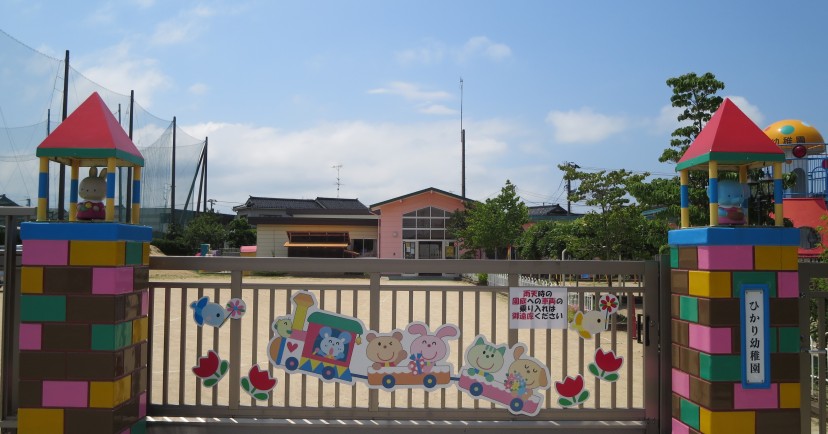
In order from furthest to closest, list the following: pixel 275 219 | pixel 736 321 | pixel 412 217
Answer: pixel 275 219, pixel 412 217, pixel 736 321

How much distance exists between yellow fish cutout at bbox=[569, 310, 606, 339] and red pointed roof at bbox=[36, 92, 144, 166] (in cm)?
329

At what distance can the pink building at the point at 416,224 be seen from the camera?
38625 mm

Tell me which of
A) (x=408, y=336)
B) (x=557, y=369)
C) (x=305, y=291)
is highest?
(x=305, y=291)

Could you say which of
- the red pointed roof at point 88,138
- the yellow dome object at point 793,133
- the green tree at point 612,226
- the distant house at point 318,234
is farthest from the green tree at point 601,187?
the distant house at point 318,234

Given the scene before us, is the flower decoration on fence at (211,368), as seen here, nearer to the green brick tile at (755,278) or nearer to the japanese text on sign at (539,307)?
the japanese text on sign at (539,307)

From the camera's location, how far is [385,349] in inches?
→ 167

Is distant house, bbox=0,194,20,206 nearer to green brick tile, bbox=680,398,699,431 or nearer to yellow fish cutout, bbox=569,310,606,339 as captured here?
yellow fish cutout, bbox=569,310,606,339

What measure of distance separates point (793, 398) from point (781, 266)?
0.83m

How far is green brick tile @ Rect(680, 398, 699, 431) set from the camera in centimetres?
383

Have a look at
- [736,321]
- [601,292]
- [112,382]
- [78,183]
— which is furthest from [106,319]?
[736,321]

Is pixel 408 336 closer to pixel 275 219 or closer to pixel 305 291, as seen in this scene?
pixel 305 291

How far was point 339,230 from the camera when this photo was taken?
42.5m

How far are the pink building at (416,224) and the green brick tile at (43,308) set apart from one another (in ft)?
114

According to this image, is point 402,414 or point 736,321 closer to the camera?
point 736,321
